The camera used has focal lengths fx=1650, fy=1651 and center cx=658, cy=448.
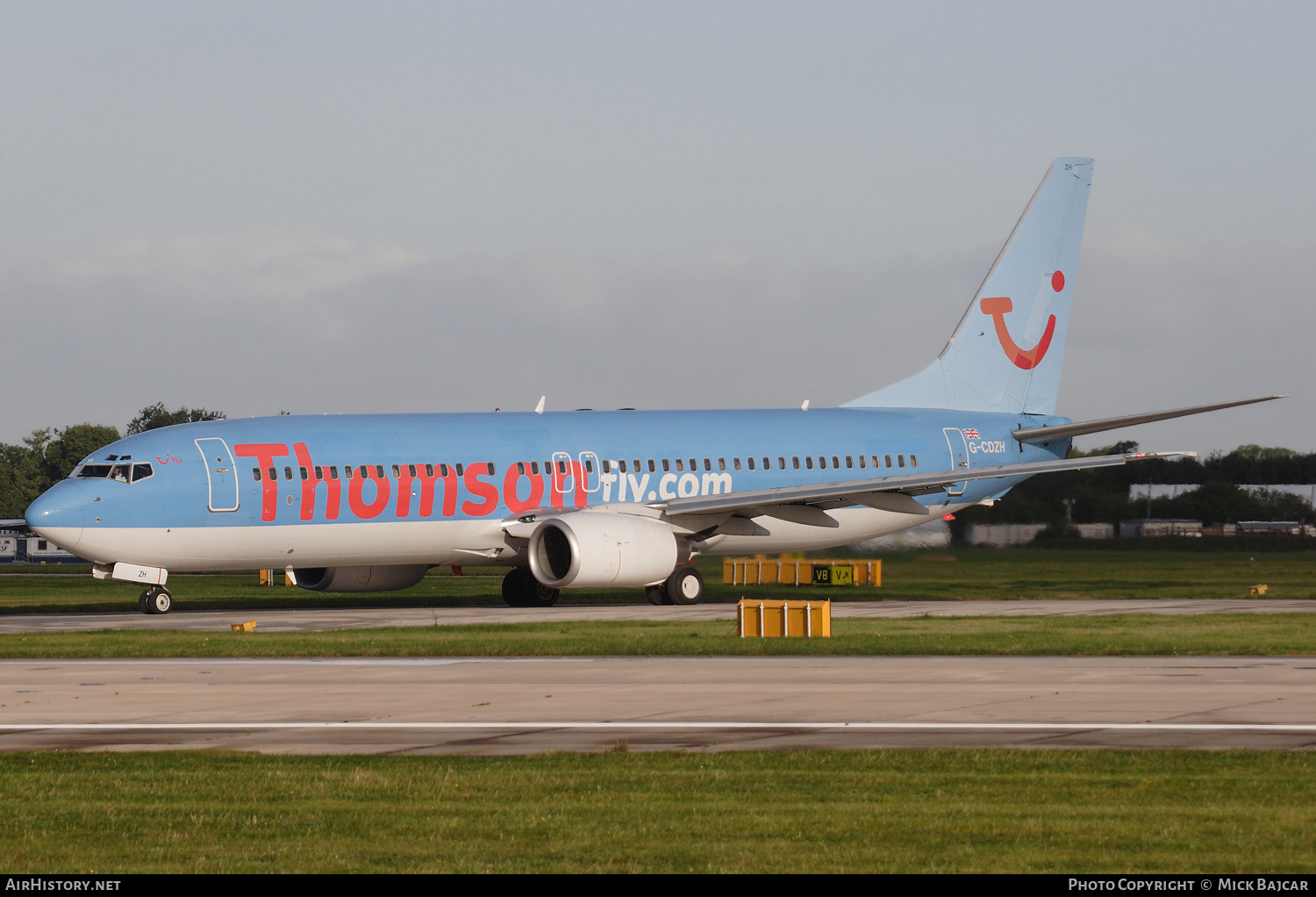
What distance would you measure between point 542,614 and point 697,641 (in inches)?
369

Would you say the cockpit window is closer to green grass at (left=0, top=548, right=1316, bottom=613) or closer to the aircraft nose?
the aircraft nose

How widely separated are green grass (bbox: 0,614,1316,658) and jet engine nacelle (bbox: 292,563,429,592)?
29.5ft

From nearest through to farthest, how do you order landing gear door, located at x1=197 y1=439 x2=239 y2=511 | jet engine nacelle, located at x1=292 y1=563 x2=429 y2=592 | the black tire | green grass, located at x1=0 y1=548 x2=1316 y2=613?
landing gear door, located at x1=197 y1=439 x2=239 y2=511 < the black tire < jet engine nacelle, located at x1=292 y1=563 x2=429 y2=592 < green grass, located at x1=0 y1=548 x2=1316 y2=613

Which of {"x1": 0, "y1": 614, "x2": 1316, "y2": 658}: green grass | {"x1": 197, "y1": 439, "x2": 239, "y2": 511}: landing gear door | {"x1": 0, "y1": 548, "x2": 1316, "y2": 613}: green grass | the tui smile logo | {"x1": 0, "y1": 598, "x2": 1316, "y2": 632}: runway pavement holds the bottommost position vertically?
{"x1": 0, "y1": 614, "x2": 1316, "y2": 658}: green grass

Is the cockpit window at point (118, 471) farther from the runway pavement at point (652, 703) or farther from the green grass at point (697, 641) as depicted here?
the runway pavement at point (652, 703)

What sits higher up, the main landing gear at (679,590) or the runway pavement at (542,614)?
the main landing gear at (679,590)

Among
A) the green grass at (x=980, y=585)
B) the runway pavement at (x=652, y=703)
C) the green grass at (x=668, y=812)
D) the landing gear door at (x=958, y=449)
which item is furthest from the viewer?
the landing gear door at (x=958, y=449)

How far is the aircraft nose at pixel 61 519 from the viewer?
3117 cm

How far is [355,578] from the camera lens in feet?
122

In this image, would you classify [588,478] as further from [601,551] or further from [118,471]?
[118,471]

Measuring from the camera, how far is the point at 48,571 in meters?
70.7

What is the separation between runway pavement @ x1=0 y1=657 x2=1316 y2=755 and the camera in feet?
47.5

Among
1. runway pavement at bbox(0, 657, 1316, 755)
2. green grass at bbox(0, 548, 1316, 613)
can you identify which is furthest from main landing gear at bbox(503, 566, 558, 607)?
runway pavement at bbox(0, 657, 1316, 755)

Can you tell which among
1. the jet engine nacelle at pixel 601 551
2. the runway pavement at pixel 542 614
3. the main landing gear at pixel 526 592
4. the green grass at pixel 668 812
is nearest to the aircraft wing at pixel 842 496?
the jet engine nacelle at pixel 601 551
